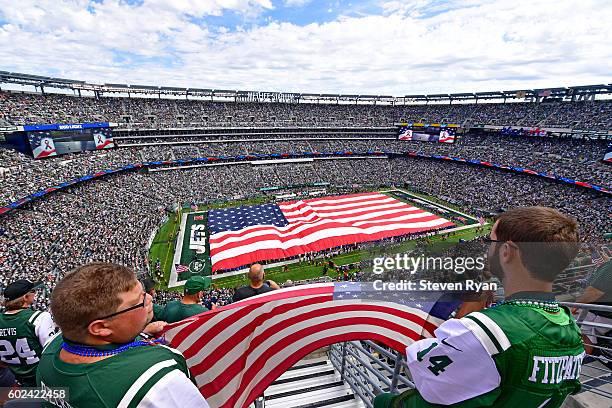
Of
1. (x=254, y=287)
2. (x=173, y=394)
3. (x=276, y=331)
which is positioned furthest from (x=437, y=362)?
(x=254, y=287)

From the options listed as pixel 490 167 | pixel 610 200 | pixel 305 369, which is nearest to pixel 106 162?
pixel 305 369

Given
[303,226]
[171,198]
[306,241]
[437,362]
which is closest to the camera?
[437,362]

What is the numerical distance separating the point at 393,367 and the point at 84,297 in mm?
4107

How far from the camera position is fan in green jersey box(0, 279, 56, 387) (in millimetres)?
3443

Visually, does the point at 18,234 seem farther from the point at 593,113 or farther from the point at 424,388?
the point at 593,113

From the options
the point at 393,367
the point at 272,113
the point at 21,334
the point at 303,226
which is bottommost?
the point at 303,226

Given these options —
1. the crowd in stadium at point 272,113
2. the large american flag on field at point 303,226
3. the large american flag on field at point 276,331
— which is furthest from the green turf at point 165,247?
the large american flag on field at point 276,331

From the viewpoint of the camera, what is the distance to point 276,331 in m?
4.12

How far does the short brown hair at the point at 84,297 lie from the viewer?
63.7 inches

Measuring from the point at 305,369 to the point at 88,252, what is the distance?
78.3ft

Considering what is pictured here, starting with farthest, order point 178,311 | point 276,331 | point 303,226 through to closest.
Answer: point 303,226
point 178,311
point 276,331

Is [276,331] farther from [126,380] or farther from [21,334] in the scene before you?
[21,334]

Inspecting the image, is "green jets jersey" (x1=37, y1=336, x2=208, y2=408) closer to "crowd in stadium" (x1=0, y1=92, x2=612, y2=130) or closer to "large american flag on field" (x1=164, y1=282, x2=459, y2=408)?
"large american flag on field" (x1=164, y1=282, x2=459, y2=408)

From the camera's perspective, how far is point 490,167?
153 ft
